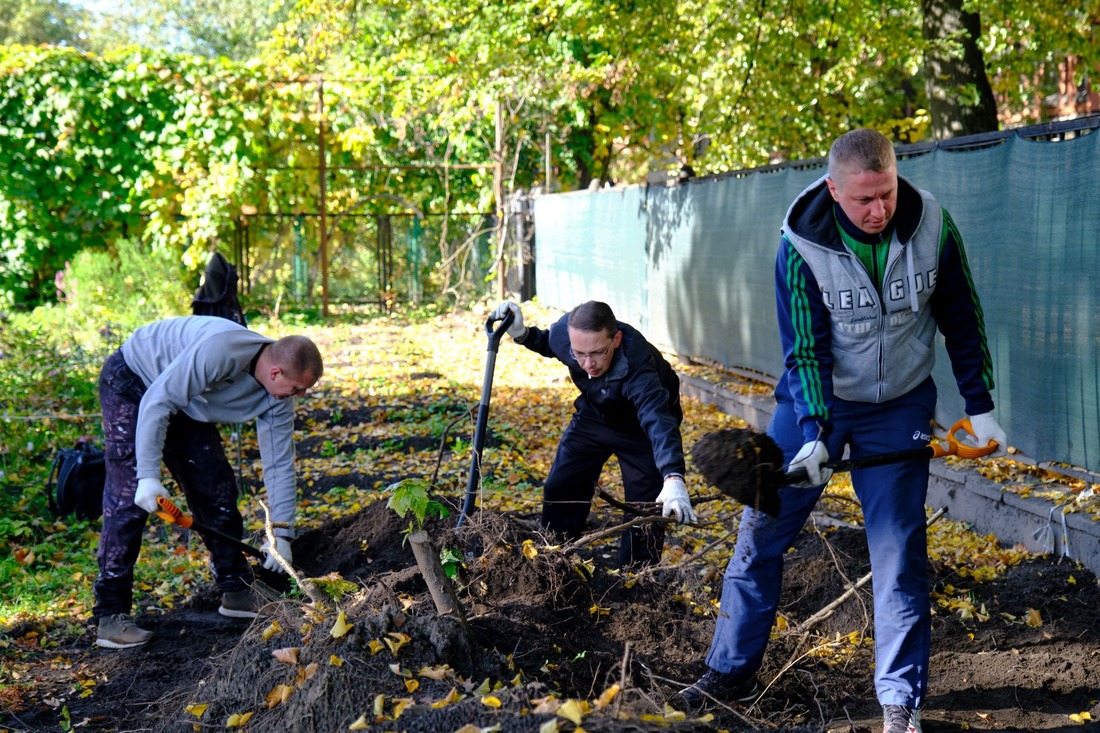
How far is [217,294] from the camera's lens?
7.21 metres

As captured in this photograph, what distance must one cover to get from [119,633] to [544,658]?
210 cm

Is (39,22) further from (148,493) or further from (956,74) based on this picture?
(148,493)

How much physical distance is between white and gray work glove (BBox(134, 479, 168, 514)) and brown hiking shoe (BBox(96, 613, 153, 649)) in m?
0.57

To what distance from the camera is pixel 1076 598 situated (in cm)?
468

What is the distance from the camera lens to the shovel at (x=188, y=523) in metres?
4.60

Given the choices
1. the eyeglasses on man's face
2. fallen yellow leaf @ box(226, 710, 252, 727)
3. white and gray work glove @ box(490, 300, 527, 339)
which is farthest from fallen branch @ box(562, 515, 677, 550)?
fallen yellow leaf @ box(226, 710, 252, 727)

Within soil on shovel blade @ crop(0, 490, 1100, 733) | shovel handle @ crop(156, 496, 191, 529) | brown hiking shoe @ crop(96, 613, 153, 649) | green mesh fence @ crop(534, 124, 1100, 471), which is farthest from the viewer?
green mesh fence @ crop(534, 124, 1100, 471)

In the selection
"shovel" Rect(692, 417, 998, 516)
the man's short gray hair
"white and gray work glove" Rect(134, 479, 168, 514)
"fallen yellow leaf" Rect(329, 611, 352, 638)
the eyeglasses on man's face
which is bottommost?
"fallen yellow leaf" Rect(329, 611, 352, 638)

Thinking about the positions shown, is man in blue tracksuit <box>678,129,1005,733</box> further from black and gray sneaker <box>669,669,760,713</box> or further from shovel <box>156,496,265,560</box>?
shovel <box>156,496,265,560</box>

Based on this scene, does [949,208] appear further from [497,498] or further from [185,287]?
[185,287]

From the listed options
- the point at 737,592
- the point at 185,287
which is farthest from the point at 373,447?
the point at 185,287

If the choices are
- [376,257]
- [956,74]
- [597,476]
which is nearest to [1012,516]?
[597,476]

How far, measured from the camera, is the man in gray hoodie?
4.65m

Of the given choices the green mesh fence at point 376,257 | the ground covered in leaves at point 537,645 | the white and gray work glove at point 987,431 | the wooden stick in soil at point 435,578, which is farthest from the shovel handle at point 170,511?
the green mesh fence at point 376,257
